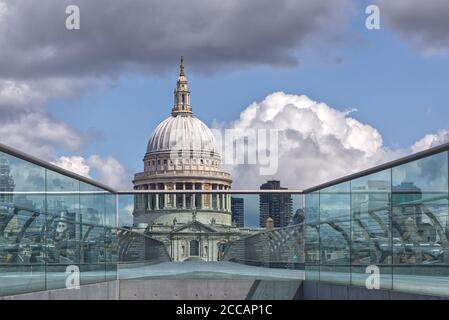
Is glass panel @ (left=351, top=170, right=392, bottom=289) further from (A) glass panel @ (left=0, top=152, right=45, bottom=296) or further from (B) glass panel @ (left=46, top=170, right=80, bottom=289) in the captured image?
(A) glass panel @ (left=0, top=152, right=45, bottom=296)

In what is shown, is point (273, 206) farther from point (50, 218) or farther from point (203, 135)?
point (203, 135)

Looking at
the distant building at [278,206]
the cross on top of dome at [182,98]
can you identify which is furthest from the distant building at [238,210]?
the cross on top of dome at [182,98]

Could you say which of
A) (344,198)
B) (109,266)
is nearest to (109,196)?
(109,266)

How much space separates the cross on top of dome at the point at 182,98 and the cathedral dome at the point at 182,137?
2.82 m

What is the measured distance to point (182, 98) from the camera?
515 feet

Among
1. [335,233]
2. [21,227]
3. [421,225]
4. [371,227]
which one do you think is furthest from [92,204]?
[421,225]

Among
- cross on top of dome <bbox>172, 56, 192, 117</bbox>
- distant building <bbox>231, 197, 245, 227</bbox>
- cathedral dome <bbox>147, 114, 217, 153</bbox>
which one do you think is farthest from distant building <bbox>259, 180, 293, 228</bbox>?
cross on top of dome <bbox>172, 56, 192, 117</bbox>

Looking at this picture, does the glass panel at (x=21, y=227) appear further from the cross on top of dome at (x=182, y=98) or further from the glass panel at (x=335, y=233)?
the cross on top of dome at (x=182, y=98)

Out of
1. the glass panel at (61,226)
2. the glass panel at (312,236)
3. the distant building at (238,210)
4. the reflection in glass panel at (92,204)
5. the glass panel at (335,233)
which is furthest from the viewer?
the distant building at (238,210)

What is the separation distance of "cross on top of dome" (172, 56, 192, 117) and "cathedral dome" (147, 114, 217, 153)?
2.82 metres

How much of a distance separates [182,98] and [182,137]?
10.6 m

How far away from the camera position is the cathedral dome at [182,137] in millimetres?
146363

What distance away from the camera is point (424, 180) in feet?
27.3

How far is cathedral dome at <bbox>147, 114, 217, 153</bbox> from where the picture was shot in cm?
14636
